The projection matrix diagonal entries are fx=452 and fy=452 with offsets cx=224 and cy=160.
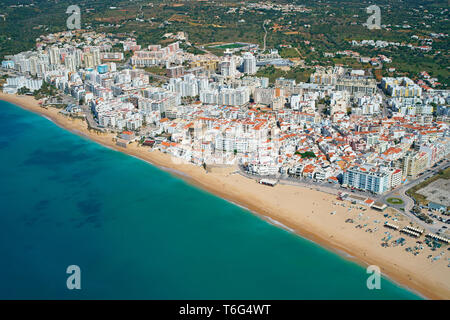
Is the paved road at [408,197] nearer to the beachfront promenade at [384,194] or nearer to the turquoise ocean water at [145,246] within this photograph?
the beachfront promenade at [384,194]

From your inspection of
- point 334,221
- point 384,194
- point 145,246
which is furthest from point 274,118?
point 145,246

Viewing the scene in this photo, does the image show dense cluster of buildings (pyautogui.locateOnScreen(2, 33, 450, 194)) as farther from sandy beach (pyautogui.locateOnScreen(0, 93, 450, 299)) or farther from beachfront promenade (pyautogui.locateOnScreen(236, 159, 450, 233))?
sandy beach (pyautogui.locateOnScreen(0, 93, 450, 299))

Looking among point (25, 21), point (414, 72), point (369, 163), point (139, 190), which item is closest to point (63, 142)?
point (139, 190)

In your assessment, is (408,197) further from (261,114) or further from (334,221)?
(261,114)

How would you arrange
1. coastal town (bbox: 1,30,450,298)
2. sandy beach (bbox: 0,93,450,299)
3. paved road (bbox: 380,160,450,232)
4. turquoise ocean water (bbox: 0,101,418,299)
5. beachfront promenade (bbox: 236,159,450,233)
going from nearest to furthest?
turquoise ocean water (bbox: 0,101,418,299) → sandy beach (bbox: 0,93,450,299) → paved road (bbox: 380,160,450,232) → beachfront promenade (bbox: 236,159,450,233) → coastal town (bbox: 1,30,450,298)

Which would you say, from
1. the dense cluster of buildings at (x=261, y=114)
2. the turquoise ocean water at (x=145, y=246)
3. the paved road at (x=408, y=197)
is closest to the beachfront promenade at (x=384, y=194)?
the paved road at (x=408, y=197)

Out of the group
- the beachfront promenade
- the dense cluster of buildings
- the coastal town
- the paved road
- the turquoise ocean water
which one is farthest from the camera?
the dense cluster of buildings

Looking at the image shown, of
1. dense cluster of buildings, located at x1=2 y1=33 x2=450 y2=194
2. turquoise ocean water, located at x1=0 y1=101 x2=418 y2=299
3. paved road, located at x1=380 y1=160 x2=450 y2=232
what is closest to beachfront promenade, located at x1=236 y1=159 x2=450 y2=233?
paved road, located at x1=380 y1=160 x2=450 y2=232
